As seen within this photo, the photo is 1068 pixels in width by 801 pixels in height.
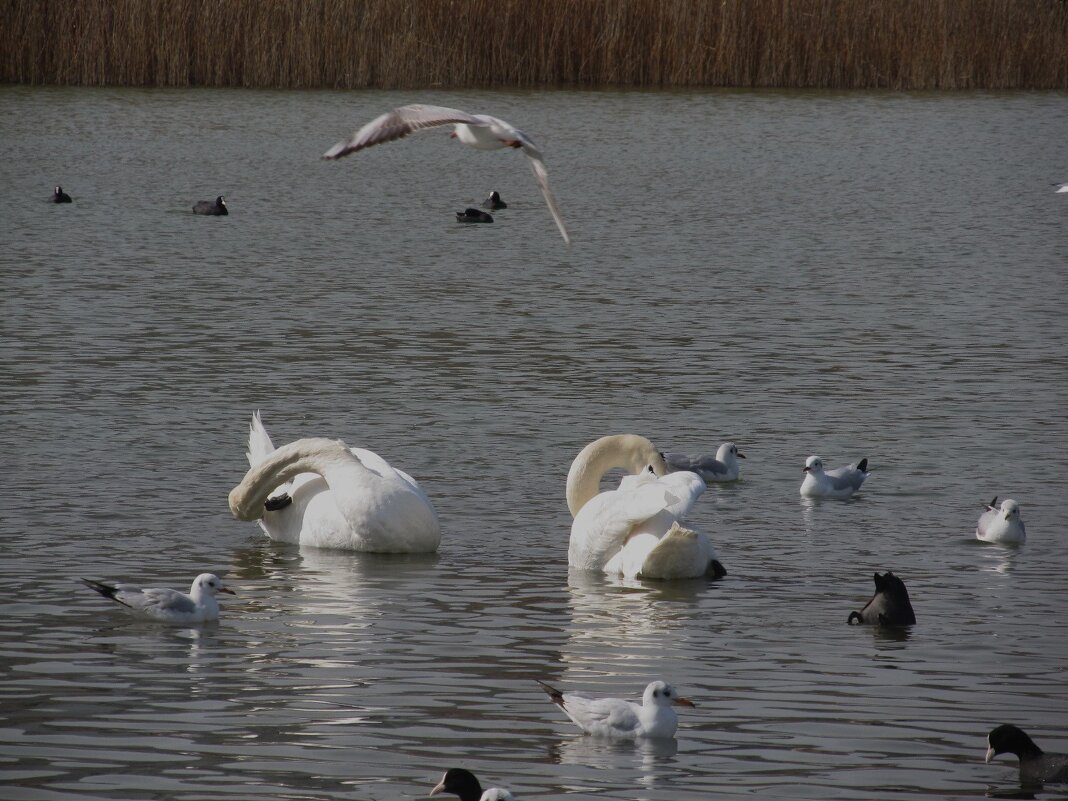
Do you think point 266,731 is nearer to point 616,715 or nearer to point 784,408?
point 616,715

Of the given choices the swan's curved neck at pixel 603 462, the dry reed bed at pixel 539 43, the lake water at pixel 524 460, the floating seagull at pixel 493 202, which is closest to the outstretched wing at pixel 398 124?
the swan's curved neck at pixel 603 462

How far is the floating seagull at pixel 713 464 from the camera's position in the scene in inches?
404

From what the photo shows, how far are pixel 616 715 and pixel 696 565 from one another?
2.43 m

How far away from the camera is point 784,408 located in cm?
1274

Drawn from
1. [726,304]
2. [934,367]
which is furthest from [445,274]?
[934,367]

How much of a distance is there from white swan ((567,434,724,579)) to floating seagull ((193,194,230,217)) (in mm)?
14555

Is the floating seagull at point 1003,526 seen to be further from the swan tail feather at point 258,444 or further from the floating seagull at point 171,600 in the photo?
the floating seagull at point 171,600

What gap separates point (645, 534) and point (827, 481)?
1.70 meters

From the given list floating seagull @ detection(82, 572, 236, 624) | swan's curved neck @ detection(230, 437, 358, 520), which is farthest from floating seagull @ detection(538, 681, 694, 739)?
swan's curved neck @ detection(230, 437, 358, 520)

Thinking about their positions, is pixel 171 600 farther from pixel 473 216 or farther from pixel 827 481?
pixel 473 216

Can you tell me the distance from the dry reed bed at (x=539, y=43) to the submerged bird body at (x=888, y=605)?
1079 inches

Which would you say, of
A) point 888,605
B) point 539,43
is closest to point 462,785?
point 888,605

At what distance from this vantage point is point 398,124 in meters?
8.93

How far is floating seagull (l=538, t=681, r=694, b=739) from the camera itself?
6082 mm
